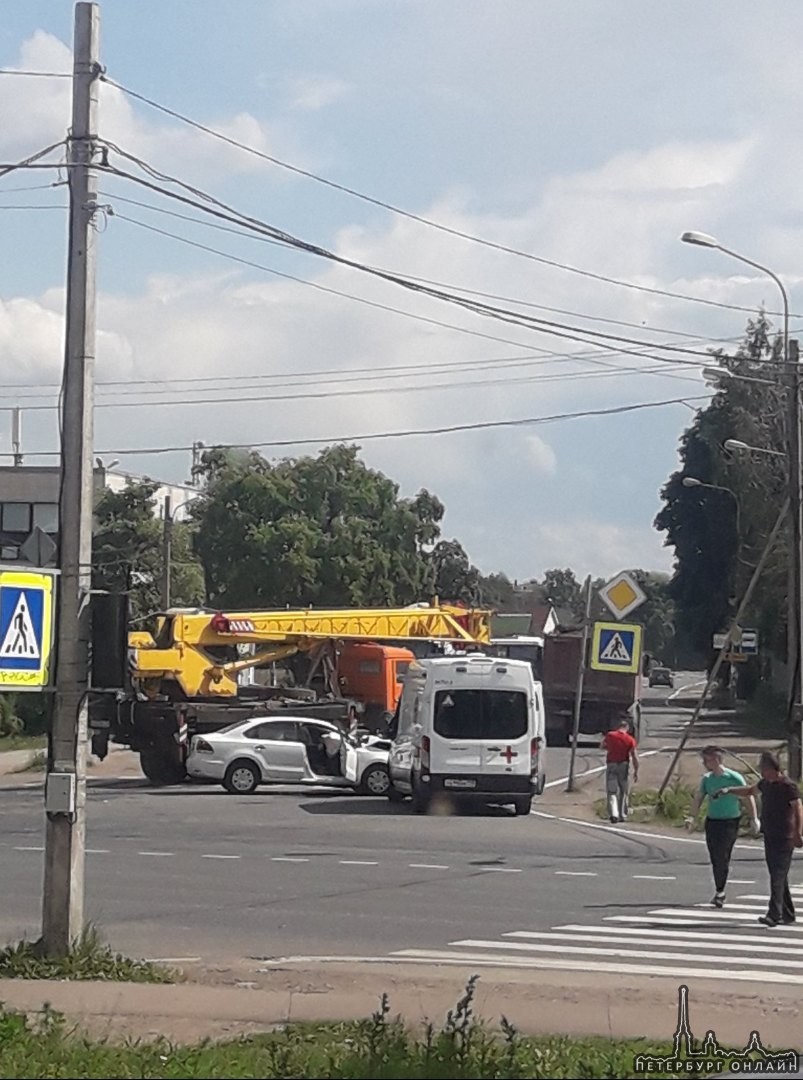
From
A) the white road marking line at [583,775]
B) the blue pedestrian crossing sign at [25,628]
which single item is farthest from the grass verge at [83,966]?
the white road marking line at [583,775]

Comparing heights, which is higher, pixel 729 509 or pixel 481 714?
pixel 729 509

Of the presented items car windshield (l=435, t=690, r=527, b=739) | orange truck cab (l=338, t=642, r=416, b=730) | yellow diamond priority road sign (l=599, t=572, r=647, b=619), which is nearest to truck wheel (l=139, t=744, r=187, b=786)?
orange truck cab (l=338, t=642, r=416, b=730)

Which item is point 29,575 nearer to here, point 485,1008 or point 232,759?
point 485,1008

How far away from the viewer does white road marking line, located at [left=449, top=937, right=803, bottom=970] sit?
42.5 feet

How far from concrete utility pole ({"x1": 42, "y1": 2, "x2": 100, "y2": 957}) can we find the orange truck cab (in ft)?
80.8

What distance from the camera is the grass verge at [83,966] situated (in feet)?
38.4

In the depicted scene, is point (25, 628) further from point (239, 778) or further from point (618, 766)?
point (239, 778)

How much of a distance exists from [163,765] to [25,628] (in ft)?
68.5

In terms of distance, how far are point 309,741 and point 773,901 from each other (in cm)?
1652

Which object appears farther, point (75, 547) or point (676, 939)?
point (676, 939)

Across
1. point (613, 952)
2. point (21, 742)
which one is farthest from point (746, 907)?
point (21, 742)

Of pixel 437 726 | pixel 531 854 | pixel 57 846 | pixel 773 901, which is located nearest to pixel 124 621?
pixel 57 846

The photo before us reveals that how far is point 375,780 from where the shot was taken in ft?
99.1

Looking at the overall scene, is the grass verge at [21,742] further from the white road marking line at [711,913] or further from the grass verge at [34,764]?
the white road marking line at [711,913]
